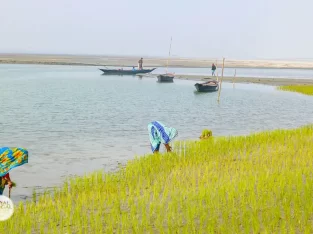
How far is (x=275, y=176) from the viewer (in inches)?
327

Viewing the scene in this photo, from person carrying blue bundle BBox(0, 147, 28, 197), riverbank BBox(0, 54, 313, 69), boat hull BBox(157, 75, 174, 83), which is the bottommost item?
riverbank BBox(0, 54, 313, 69)

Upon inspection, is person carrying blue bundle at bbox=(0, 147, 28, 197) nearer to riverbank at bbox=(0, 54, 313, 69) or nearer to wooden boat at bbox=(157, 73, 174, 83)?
wooden boat at bbox=(157, 73, 174, 83)

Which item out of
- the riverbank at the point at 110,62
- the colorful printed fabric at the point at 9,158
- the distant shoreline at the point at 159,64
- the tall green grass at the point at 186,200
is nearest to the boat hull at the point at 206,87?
the distant shoreline at the point at 159,64

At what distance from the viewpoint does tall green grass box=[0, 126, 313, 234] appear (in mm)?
6125

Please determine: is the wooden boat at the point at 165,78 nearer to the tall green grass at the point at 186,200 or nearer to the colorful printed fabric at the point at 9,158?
the tall green grass at the point at 186,200

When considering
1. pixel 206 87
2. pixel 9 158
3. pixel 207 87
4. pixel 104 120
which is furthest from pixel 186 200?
pixel 207 87

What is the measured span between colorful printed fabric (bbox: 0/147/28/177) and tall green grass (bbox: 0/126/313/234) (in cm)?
63

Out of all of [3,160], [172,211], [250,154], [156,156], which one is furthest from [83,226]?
[250,154]

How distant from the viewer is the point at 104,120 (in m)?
19.6

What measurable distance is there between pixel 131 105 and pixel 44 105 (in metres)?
4.71

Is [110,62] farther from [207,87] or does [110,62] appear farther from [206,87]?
[206,87]

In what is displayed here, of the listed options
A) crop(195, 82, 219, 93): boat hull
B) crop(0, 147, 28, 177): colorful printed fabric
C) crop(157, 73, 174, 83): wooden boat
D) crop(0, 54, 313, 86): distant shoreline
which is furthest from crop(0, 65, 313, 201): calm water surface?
crop(0, 54, 313, 86): distant shoreline

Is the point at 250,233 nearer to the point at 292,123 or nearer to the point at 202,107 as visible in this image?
the point at 292,123

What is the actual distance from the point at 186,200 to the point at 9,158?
287 centimetres
